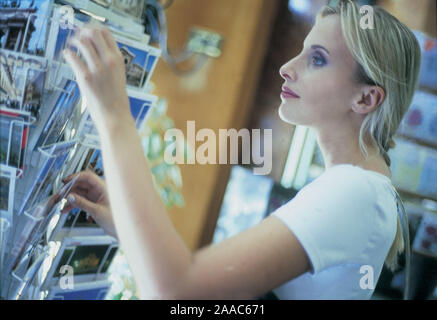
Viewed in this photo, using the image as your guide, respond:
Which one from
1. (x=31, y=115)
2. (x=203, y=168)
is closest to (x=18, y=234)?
(x=31, y=115)

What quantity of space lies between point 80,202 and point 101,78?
0.30 meters

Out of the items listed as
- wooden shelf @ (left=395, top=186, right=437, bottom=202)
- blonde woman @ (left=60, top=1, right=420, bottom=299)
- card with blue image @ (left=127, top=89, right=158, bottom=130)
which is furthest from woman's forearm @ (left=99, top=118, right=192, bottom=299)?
wooden shelf @ (left=395, top=186, right=437, bottom=202)

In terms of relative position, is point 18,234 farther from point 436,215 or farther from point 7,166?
point 436,215

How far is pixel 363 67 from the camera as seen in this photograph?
88 centimetres

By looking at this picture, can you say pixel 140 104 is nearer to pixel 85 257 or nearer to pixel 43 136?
pixel 43 136

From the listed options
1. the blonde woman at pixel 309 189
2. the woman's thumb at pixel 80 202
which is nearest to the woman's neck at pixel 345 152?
the blonde woman at pixel 309 189

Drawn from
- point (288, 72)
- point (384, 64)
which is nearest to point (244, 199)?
point (288, 72)

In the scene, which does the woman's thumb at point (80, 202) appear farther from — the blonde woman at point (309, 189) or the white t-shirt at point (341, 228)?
the white t-shirt at point (341, 228)

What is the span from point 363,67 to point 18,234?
721mm

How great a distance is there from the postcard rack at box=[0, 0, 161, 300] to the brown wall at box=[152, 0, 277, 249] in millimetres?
104

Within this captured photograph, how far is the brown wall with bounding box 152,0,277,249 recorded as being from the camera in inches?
40.4

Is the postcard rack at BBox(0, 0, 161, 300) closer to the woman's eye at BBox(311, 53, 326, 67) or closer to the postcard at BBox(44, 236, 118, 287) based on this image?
the postcard at BBox(44, 236, 118, 287)

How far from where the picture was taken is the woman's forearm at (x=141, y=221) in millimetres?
760

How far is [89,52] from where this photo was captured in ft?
2.74
